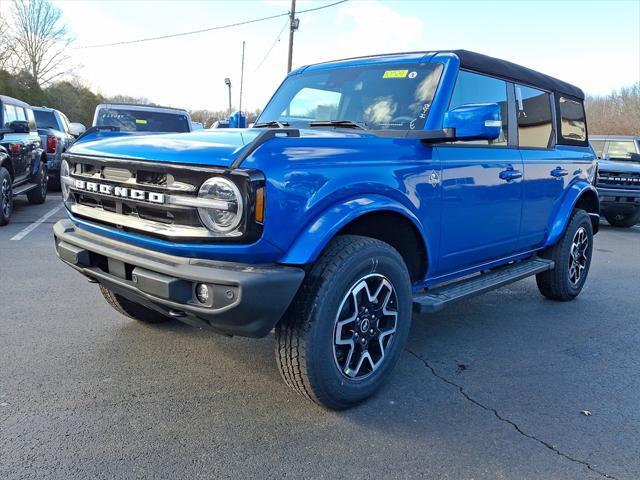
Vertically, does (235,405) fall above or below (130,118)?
below

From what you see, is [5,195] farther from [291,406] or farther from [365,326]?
[365,326]

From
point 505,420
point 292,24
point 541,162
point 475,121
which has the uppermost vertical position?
point 292,24

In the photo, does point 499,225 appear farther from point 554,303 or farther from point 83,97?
point 83,97

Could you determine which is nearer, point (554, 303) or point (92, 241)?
point (92, 241)

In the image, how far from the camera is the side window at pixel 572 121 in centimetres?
504

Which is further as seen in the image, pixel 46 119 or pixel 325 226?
pixel 46 119

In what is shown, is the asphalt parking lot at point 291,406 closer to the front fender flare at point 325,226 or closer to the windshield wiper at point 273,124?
the front fender flare at point 325,226

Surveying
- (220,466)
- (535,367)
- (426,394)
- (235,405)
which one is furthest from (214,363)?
(535,367)

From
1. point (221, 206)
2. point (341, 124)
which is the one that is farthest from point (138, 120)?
point (221, 206)

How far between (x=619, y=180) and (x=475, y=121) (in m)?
9.23

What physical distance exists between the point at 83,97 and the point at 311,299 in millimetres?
45224

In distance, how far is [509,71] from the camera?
4125 millimetres

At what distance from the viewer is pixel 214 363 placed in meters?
3.40

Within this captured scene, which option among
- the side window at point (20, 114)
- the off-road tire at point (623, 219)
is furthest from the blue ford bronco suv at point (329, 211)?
the off-road tire at point (623, 219)
